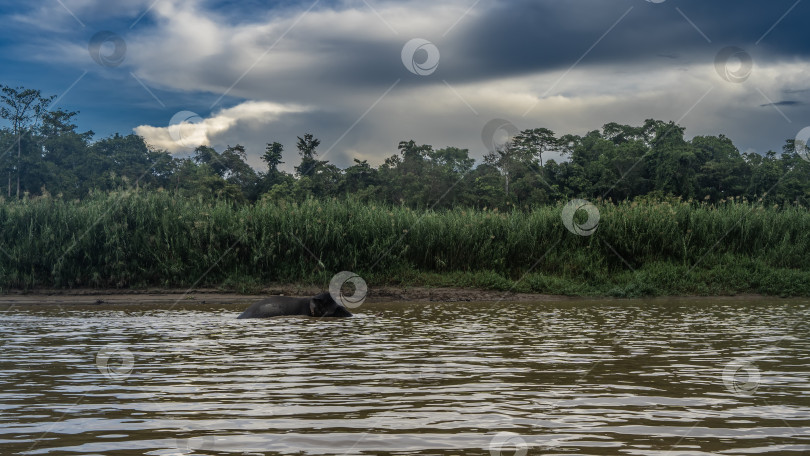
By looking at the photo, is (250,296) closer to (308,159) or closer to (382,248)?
(382,248)

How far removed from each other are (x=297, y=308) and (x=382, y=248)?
18.8 feet

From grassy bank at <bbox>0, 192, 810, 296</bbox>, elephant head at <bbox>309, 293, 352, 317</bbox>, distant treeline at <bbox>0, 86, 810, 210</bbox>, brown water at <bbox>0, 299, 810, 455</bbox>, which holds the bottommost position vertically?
brown water at <bbox>0, 299, 810, 455</bbox>

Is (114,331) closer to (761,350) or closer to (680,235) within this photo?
(761,350)

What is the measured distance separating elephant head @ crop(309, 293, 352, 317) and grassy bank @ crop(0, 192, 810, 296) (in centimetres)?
505

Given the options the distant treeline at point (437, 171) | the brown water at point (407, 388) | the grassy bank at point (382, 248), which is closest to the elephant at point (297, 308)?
the brown water at point (407, 388)

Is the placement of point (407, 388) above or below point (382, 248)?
below

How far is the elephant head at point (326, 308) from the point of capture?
14.0 m

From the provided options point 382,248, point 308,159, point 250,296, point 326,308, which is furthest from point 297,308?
point 308,159

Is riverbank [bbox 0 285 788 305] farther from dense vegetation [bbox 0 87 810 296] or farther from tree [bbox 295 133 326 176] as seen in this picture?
tree [bbox 295 133 326 176]

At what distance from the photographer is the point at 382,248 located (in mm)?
19969

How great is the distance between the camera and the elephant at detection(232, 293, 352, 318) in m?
14.0

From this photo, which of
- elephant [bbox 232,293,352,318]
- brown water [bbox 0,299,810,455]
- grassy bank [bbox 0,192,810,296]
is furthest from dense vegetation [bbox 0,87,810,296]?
brown water [bbox 0,299,810,455]

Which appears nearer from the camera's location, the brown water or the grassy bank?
the brown water

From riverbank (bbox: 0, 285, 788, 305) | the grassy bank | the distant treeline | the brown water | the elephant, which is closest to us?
the brown water
